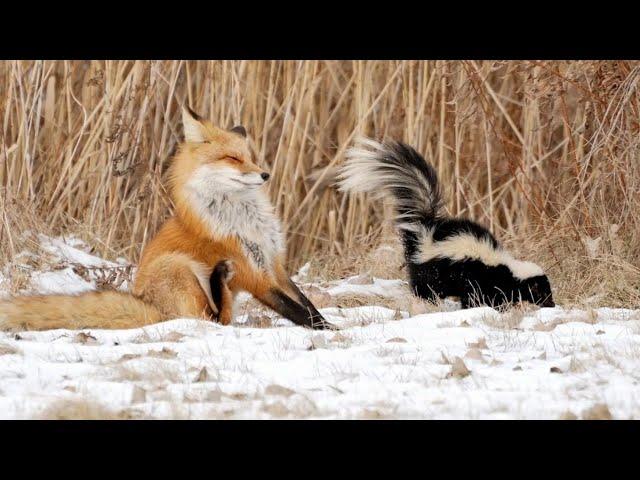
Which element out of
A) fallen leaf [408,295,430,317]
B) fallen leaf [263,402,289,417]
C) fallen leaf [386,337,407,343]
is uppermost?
fallen leaf [408,295,430,317]

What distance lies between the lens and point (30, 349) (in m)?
4.96

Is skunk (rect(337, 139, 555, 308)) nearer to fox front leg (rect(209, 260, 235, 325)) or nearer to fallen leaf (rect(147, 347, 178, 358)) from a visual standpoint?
fox front leg (rect(209, 260, 235, 325))

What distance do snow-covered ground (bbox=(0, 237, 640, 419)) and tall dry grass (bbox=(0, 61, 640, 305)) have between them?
9.43ft

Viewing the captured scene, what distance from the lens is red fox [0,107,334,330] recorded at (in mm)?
5980

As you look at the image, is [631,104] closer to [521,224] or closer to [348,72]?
[521,224]

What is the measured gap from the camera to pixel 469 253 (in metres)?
7.26

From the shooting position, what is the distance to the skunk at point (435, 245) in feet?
23.8

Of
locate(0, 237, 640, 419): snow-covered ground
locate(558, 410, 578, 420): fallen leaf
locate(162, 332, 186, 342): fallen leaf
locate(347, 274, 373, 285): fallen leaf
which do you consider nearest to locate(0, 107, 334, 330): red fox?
locate(0, 237, 640, 419): snow-covered ground

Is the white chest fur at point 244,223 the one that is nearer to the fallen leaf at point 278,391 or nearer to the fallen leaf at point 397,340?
the fallen leaf at point 397,340

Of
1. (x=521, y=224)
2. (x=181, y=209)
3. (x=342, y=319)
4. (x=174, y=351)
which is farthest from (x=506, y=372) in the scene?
(x=521, y=224)

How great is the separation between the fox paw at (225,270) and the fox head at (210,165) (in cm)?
48

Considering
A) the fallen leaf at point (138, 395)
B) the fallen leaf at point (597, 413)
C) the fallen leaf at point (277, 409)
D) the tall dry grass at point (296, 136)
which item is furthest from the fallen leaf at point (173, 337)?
the tall dry grass at point (296, 136)

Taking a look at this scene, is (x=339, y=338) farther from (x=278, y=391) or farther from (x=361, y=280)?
(x=361, y=280)

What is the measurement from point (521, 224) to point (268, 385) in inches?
207
